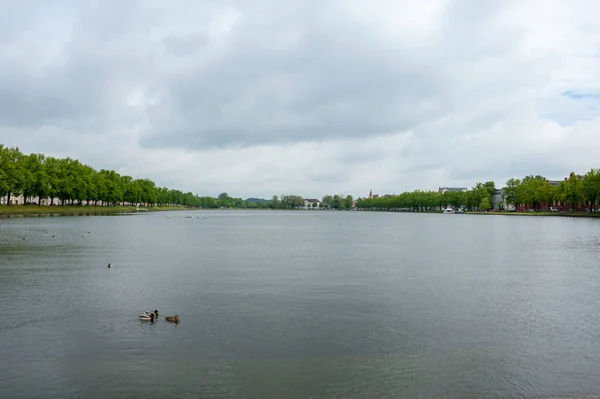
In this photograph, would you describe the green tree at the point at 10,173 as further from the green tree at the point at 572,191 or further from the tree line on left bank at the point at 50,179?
the green tree at the point at 572,191

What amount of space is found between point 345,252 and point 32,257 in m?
25.2

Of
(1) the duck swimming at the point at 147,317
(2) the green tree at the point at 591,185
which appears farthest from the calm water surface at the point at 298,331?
(2) the green tree at the point at 591,185

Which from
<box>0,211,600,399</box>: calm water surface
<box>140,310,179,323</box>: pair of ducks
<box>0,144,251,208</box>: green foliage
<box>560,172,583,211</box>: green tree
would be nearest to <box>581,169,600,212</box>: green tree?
<box>560,172,583,211</box>: green tree

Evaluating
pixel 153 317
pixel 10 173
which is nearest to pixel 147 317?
pixel 153 317

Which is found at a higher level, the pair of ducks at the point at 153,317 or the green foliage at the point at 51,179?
the green foliage at the point at 51,179

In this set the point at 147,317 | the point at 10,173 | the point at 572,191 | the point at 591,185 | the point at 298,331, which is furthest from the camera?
the point at 572,191

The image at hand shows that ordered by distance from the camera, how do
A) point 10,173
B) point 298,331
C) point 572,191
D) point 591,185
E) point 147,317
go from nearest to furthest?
point 298,331, point 147,317, point 10,173, point 591,185, point 572,191

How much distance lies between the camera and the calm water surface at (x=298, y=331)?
1255cm

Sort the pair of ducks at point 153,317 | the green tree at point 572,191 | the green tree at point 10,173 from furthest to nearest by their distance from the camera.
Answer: the green tree at point 572,191, the green tree at point 10,173, the pair of ducks at point 153,317

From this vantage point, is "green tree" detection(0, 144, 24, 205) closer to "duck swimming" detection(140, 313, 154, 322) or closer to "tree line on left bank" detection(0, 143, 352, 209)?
"tree line on left bank" detection(0, 143, 352, 209)

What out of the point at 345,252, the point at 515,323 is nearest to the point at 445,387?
the point at 515,323

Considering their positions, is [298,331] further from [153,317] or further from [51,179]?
[51,179]

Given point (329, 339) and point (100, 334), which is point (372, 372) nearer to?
point (329, 339)

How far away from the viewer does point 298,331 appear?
671 inches
